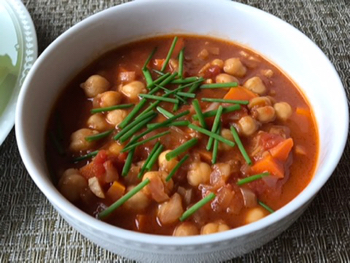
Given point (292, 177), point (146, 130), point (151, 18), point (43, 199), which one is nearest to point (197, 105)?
point (146, 130)

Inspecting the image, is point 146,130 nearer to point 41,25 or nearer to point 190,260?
point 190,260

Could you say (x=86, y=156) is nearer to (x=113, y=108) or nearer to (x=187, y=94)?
(x=113, y=108)

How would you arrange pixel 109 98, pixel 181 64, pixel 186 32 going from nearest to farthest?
pixel 109 98
pixel 181 64
pixel 186 32

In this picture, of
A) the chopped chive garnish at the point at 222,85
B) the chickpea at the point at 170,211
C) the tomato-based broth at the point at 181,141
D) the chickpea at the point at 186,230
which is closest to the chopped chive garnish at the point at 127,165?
the tomato-based broth at the point at 181,141

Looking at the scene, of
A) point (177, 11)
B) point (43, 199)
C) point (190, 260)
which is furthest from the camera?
point (177, 11)

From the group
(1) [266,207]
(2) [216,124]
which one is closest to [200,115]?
(2) [216,124]

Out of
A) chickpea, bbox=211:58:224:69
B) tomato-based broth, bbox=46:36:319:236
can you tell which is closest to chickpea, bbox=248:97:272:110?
tomato-based broth, bbox=46:36:319:236

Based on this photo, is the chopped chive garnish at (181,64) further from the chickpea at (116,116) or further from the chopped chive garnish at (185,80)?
the chickpea at (116,116)

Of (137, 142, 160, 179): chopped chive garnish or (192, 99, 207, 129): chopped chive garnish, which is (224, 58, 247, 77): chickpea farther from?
(137, 142, 160, 179): chopped chive garnish
